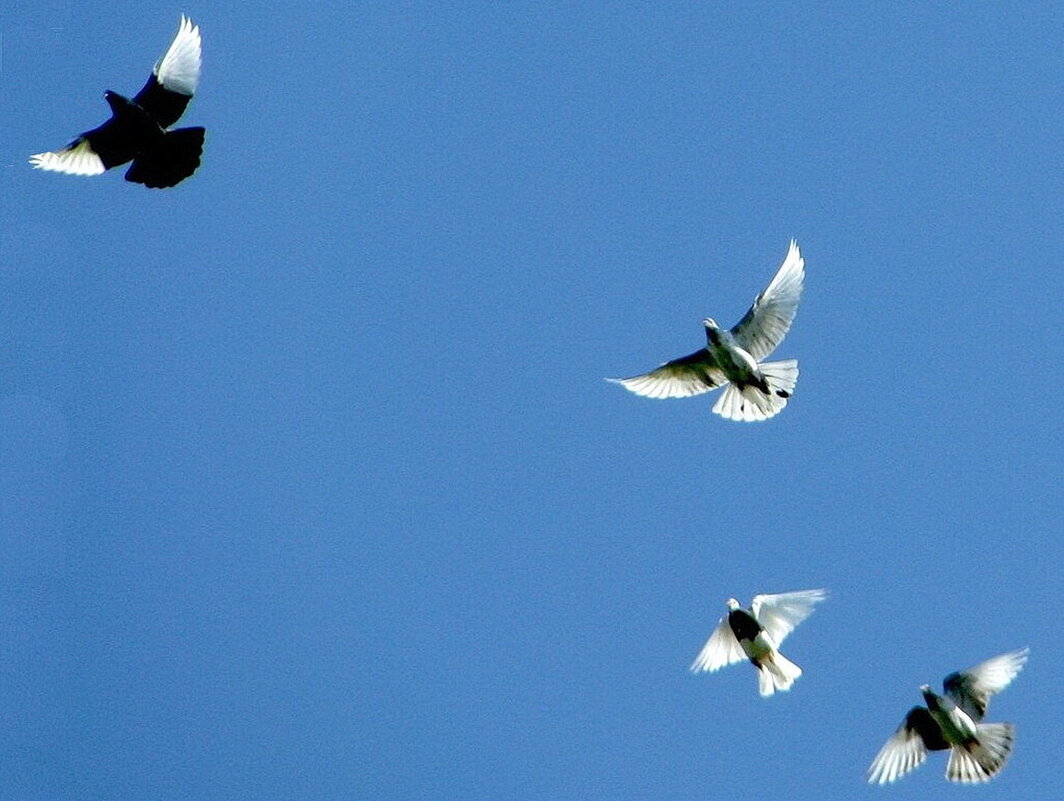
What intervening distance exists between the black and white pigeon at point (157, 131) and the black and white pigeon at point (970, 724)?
7854mm

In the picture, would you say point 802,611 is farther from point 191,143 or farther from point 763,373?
point 191,143

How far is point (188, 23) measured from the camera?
1455 cm

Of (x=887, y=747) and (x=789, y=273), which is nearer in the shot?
(x=887, y=747)

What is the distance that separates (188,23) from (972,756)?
9.29 metres

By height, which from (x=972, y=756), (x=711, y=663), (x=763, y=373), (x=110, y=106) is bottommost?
(x=972, y=756)

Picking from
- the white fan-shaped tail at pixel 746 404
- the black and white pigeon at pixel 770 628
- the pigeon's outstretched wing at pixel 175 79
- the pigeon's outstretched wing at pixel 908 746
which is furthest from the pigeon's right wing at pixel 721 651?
the pigeon's outstretched wing at pixel 175 79

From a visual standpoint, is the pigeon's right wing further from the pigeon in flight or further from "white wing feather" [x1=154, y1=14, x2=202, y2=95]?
"white wing feather" [x1=154, y1=14, x2=202, y2=95]

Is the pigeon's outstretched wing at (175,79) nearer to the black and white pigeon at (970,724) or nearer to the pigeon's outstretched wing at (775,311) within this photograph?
the pigeon's outstretched wing at (775,311)

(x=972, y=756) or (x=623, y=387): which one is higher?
(x=623, y=387)

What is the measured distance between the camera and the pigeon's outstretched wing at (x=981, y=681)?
1417 centimetres

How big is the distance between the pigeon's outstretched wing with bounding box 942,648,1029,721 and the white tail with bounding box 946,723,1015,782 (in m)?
0.20

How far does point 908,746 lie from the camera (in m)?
14.6

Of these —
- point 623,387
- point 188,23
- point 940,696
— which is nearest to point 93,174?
point 188,23

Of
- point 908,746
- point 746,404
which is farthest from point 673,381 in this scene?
point 908,746
